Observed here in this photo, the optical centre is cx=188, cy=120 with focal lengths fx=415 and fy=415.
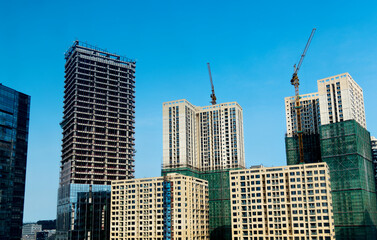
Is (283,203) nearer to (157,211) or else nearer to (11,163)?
(157,211)

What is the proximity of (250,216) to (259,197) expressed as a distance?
9.26 meters

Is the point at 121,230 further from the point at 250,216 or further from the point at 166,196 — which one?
the point at 250,216

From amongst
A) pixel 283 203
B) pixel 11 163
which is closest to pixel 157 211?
pixel 283 203

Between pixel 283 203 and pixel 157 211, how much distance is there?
187 ft

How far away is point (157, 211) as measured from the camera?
625ft

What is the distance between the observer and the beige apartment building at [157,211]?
617ft

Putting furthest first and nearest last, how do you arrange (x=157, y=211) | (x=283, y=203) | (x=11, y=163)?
(x=157, y=211) → (x=11, y=163) → (x=283, y=203)

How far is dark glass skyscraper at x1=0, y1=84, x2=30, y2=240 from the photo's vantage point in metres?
183

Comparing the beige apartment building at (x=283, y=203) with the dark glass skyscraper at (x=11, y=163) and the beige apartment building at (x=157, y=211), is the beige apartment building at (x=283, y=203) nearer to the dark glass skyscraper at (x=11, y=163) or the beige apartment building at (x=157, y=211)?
the beige apartment building at (x=157, y=211)

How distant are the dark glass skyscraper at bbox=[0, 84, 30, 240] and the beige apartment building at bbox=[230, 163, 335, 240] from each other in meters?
99.2

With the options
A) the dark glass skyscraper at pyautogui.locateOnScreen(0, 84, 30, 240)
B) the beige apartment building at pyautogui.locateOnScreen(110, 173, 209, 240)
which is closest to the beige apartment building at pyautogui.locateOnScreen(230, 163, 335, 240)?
the beige apartment building at pyautogui.locateOnScreen(110, 173, 209, 240)

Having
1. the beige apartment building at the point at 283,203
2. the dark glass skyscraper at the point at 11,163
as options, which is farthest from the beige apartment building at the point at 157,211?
the dark glass skyscraper at the point at 11,163

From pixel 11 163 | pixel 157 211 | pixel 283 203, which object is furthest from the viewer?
pixel 157 211

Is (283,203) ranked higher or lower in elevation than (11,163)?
lower
